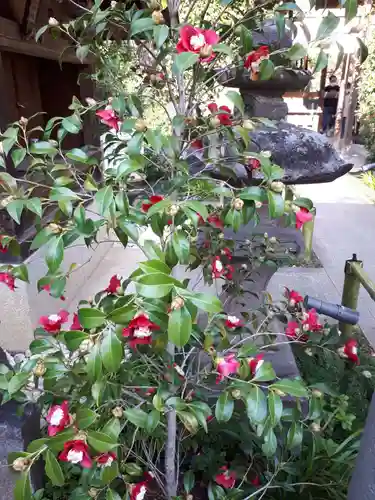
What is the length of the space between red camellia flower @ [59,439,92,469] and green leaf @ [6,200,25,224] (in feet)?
1.36

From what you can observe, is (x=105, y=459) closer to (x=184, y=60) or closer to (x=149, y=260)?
(x=149, y=260)

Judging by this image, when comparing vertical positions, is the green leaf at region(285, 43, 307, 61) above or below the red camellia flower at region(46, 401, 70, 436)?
above

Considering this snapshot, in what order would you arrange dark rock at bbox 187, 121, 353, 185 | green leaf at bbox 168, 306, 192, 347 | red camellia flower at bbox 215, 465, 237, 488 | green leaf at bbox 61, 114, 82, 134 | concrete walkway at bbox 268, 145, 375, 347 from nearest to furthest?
green leaf at bbox 168, 306, 192, 347 < green leaf at bbox 61, 114, 82, 134 < red camellia flower at bbox 215, 465, 237, 488 < dark rock at bbox 187, 121, 353, 185 < concrete walkway at bbox 268, 145, 375, 347

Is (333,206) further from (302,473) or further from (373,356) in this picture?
(302,473)

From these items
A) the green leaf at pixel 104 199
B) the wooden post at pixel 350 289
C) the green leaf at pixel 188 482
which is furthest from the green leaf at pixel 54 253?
the wooden post at pixel 350 289

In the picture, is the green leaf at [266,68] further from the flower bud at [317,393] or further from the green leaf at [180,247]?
the flower bud at [317,393]

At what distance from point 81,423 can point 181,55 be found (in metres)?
0.67

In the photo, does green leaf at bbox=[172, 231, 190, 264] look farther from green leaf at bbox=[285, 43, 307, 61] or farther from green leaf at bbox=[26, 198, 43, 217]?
green leaf at bbox=[285, 43, 307, 61]

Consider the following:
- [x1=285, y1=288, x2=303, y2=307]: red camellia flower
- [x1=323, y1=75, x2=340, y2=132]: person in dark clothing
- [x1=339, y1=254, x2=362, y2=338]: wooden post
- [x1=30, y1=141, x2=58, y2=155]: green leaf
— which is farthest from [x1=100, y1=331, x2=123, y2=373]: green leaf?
[x1=323, y1=75, x2=340, y2=132]: person in dark clothing

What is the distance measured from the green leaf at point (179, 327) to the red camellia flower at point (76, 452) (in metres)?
0.30

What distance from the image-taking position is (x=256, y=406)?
0.82m

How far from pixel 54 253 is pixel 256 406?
475mm

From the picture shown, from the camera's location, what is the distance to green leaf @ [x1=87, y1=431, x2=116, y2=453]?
75cm

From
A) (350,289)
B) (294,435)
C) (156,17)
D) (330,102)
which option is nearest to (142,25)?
(156,17)
